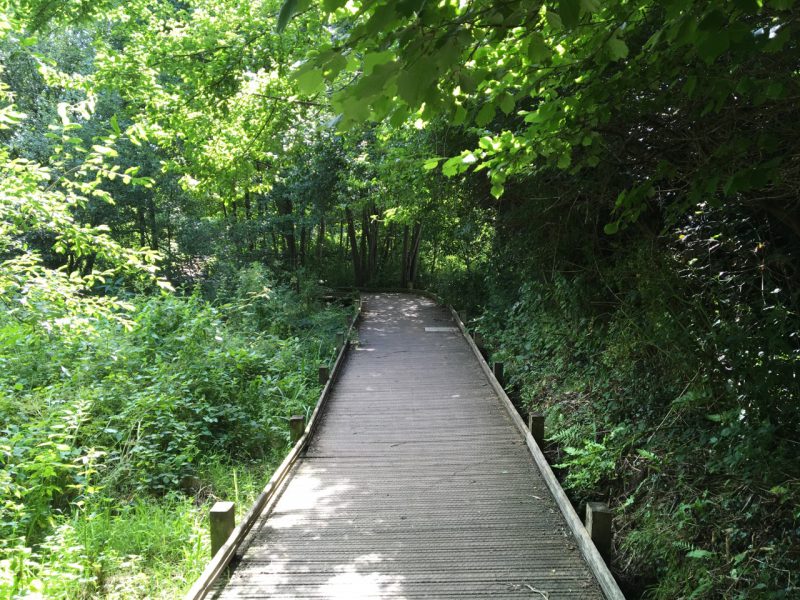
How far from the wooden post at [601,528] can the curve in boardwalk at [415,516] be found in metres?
0.19

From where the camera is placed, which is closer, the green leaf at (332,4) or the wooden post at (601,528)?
the green leaf at (332,4)

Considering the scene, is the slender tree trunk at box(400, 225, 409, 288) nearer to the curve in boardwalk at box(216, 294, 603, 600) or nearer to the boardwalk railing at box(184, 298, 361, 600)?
the curve in boardwalk at box(216, 294, 603, 600)

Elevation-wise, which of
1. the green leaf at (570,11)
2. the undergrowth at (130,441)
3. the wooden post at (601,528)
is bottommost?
the undergrowth at (130,441)

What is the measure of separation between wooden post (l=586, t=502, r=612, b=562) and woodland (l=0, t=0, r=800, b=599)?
1.01ft

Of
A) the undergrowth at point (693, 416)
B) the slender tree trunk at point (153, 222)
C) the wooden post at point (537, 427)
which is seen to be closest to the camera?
the undergrowth at point (693, 416)

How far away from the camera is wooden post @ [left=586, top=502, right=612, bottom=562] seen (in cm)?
336

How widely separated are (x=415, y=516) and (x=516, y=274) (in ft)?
21.1

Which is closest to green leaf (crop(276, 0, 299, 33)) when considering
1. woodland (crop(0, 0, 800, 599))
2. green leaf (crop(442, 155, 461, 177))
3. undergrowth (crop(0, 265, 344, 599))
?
woodland (crop(0, 0, 800, 599))

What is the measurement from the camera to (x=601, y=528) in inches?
133

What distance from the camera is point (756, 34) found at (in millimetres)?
2018

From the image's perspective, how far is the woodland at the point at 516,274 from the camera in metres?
2.40

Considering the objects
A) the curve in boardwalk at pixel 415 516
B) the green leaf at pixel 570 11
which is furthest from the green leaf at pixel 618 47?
the curve in boardwalk at pixel 415 516

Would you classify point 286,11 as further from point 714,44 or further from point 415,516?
point 415,516

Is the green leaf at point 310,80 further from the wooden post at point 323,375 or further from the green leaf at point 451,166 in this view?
the wooden post at point 323,375
